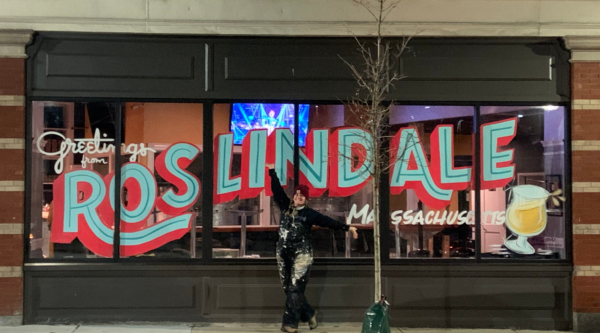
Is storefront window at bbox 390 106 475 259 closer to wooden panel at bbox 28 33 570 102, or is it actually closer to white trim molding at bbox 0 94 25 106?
wooden panel at bbox 28 33 570 102

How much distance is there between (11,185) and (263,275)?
3.72 meters

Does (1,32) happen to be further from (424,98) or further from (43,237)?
(424,98)

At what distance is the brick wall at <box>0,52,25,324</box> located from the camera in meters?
8.11

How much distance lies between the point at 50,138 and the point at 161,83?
5.81 feet

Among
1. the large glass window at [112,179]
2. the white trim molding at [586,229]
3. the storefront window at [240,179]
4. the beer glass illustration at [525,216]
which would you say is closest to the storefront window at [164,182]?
the large glass window at [112,179]

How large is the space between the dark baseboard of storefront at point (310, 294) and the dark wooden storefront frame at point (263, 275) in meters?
0.01

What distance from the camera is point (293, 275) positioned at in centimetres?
758

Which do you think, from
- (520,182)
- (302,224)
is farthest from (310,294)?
(520,182)

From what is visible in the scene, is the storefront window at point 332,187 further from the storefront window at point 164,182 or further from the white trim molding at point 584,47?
the white trim molding at point 584,47

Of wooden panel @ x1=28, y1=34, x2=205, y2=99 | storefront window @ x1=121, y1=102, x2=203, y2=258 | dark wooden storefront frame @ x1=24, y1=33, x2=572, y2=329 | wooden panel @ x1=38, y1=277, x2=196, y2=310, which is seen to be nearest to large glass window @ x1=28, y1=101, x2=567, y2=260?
storefront window @ x1=121, y1=102, x2=203, y2=258

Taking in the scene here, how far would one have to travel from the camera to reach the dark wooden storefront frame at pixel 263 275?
8234 millimetres

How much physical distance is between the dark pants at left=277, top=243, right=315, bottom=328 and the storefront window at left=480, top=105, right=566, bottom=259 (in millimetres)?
2791

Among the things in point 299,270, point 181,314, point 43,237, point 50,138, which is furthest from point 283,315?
point 50,138

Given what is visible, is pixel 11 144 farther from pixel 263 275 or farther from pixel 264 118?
pixel 263 275
